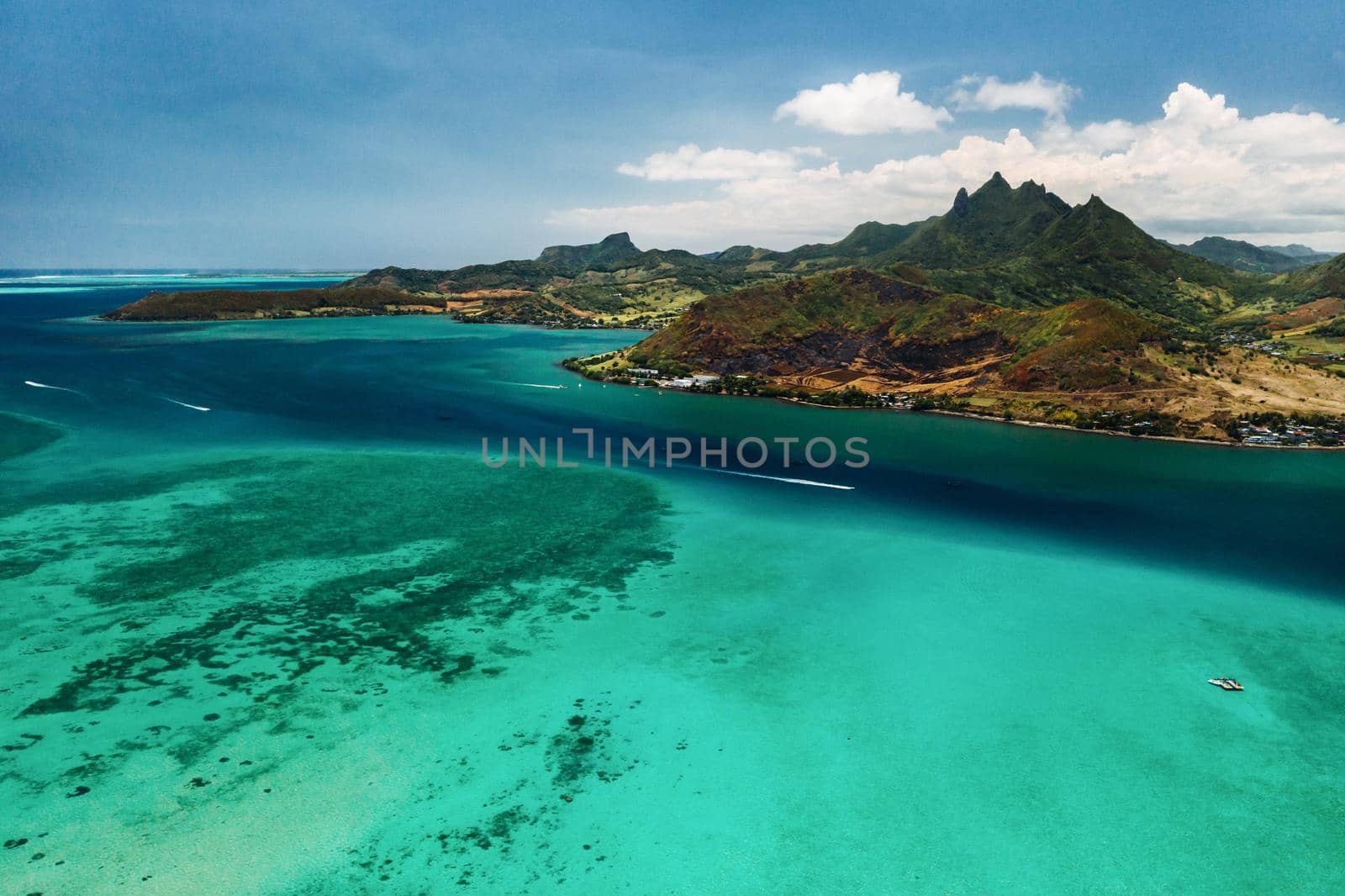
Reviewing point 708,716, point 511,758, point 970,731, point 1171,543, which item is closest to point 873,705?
point 970,731

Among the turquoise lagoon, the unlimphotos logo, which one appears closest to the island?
the turquoise lagoon

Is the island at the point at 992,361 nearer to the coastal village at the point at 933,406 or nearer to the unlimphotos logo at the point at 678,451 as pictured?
the coastal village at the point at 933,406

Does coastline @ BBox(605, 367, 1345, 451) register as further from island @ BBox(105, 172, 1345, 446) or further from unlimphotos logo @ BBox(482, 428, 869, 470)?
unlimphotos logo @ BBox(482, 428, 869, 470)

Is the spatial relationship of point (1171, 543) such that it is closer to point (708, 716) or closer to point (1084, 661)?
point (1084, 661)

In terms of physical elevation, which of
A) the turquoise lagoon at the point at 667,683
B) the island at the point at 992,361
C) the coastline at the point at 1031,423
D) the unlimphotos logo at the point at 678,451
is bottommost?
the turquoise lagoon at the point at 667,683

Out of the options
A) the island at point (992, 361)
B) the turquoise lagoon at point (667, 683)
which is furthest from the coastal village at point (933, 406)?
the turquoise lagoon at point (667, 683)

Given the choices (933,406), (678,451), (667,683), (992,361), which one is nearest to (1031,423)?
(933,406)

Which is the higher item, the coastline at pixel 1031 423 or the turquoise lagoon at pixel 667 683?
the coastline at pixel 1031 423

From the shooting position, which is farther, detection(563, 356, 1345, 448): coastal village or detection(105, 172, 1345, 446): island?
detection(105, 172, 1345, 446): island

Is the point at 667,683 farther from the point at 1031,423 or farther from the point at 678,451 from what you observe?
the point at 1031,423
